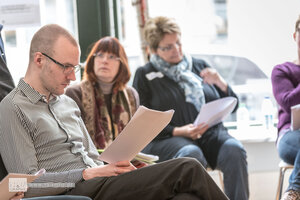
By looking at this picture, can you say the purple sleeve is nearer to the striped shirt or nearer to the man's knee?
the man's knee

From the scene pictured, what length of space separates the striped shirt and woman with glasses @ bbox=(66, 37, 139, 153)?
862 mm

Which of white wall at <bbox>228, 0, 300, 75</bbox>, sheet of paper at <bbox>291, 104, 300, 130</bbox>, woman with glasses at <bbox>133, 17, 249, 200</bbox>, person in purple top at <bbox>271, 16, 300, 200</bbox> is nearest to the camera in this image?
sheet of paper at <bbox>291, 104, 300, 130</bbox>

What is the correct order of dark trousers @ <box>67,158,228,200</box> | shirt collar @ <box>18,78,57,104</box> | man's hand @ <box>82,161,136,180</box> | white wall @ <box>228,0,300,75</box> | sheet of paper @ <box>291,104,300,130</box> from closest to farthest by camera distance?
dark trousers @ <box>67,158,228,200</box> → man's hand @ <box>82,161,136,180</box> → shirt collar @ <box>18,78,57,104</box> → sheet of paper @ <box>291,104,300,130</box> → white wall @ <box>228,0,300,75</box>

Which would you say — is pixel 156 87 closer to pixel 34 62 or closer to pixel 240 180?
pixel 240 180

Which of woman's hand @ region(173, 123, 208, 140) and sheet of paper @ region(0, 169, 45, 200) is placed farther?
woman's hand @ region(173, 123, 208, 140)

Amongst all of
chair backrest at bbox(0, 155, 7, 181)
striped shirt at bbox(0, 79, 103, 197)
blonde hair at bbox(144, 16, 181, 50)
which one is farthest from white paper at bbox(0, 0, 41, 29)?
chair backrest at bbox(0, 155, 7, 181)

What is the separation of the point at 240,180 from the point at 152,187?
1.56 meters

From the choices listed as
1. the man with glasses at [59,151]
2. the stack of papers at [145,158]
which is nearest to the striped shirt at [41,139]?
the man with glasses at [59,151]

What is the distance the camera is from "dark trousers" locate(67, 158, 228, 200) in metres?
2.11

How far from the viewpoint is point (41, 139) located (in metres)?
2.31

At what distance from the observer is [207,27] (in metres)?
4.56

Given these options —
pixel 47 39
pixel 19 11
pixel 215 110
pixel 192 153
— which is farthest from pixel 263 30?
pixel 47 39

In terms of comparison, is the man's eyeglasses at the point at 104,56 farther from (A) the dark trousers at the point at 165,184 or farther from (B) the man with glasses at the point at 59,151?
(A) the dark trousers at the point at 165,184

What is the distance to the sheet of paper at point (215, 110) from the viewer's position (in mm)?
3535
